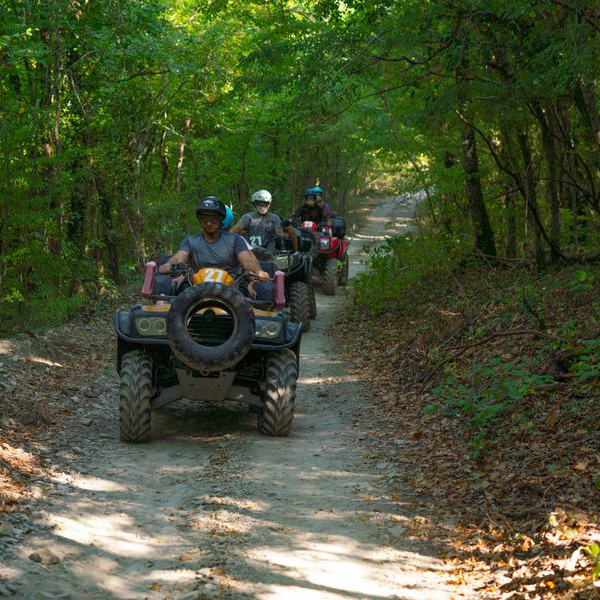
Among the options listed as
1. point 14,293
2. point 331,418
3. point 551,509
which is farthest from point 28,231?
point 551,509

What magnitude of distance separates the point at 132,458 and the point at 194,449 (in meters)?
0.60

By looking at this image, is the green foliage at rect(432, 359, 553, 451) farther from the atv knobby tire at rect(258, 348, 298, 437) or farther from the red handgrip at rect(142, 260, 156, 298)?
the red handgrip at rect(142, 260, 156, 298)

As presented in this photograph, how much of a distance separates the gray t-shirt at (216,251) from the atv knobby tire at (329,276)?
10052mm

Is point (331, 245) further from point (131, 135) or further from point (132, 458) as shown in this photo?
point (132, 458)

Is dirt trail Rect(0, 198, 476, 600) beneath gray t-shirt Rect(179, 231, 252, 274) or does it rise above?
beneath

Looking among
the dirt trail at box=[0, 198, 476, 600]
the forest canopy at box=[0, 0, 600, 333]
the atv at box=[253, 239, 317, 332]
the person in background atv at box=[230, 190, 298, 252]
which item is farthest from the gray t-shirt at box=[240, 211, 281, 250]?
the dirt trail at box=[0, 198, 476, 600]

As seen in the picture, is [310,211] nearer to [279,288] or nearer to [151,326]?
[279,288]

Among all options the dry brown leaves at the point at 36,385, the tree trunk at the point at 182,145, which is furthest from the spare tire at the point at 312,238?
the tree trunk at the point at 182,145

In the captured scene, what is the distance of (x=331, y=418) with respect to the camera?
894cm

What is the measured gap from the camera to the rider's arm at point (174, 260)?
332 inches

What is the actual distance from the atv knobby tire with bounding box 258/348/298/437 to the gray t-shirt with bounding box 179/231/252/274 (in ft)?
4.52

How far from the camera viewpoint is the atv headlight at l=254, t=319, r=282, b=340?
765cm

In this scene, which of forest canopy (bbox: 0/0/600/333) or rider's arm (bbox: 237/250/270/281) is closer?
rider's arm (bbox: 237/250/270/281)

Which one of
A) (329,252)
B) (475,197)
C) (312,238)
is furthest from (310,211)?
(475,197)
